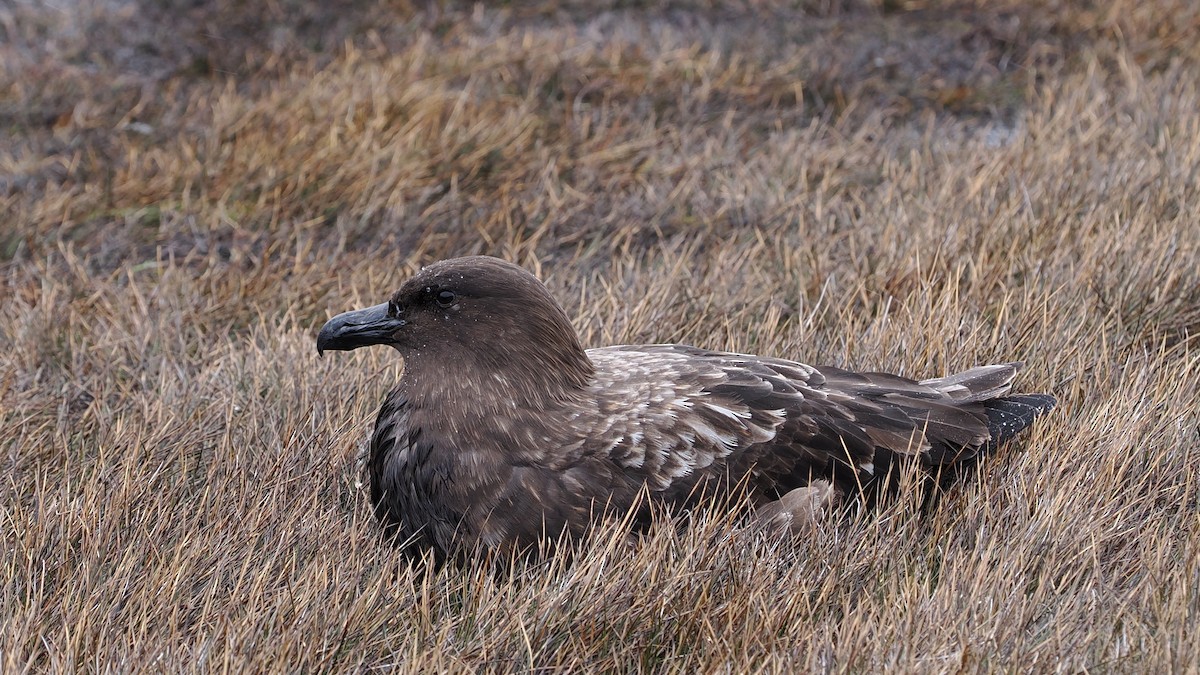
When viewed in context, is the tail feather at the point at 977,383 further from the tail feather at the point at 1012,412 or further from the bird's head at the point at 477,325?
the bird's head at the point at 477,325

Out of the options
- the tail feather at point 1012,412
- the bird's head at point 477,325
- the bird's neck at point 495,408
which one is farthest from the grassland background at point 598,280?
the bird's head at point 477,325

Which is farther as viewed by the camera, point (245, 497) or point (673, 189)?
point (673, 189)

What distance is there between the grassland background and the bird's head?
17.7 inches

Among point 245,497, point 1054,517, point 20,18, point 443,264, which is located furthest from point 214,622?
point 20,18

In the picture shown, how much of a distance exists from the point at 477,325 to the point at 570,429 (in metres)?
0.38

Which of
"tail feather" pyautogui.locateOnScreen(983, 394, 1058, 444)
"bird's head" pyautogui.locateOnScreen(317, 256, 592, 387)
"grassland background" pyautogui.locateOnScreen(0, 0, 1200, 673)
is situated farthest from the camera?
"tail feather" pyautogui.locateOnScreen(983, 394, 1058, 444)

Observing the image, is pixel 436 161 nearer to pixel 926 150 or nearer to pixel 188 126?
pixel 188 126

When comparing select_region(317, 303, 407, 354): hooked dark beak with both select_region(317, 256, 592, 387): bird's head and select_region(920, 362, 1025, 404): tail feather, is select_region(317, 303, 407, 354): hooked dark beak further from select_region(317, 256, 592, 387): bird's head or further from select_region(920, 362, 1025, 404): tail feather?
select_region(920, 362, 1025, 404): tail feather

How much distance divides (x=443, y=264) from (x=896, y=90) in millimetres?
4396

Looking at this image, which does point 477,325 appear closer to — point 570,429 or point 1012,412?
point 570,429

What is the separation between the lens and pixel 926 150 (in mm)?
6309

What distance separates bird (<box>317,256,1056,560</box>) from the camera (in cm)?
343

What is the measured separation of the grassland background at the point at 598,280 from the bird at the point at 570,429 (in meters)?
0.13

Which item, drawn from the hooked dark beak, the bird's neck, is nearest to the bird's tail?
the bird's neck
